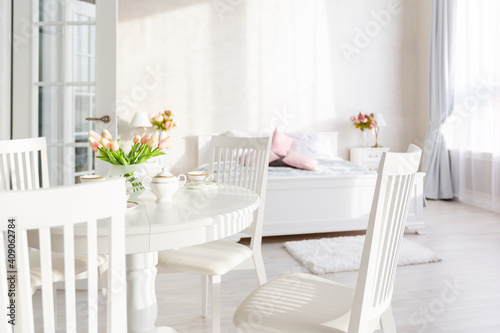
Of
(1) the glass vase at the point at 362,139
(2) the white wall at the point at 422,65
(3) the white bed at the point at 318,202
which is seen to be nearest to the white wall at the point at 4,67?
(3) the white bed at the point at 318,202

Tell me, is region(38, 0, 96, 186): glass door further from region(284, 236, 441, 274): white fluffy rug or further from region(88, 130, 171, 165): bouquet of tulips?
region(284, 236, 441, 274): white fluffy rug

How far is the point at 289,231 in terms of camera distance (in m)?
3.70

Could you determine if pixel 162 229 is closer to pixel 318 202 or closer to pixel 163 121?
pixel 318 202

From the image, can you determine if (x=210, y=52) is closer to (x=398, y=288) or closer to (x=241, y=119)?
(x=241, y=119)

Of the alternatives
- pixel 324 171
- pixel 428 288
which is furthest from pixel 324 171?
pixel 428 288

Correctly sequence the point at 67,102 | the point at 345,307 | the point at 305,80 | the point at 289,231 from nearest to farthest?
the point at 345,307, the point at 67,102, the point at 289,231, the point at 305,80

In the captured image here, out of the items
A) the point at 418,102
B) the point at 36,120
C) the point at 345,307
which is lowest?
the point at 345,307

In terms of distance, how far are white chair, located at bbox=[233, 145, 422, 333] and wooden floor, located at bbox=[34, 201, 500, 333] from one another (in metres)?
0.84

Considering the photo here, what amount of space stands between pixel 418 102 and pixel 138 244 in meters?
5.73

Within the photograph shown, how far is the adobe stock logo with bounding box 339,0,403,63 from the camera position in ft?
19.7

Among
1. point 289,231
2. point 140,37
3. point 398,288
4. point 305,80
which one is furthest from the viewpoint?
point 305,80

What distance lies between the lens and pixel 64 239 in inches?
30.9

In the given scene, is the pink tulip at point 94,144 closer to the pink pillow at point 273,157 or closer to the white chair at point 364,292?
the white chair at point 364,292

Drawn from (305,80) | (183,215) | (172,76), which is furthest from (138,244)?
(305,80)
